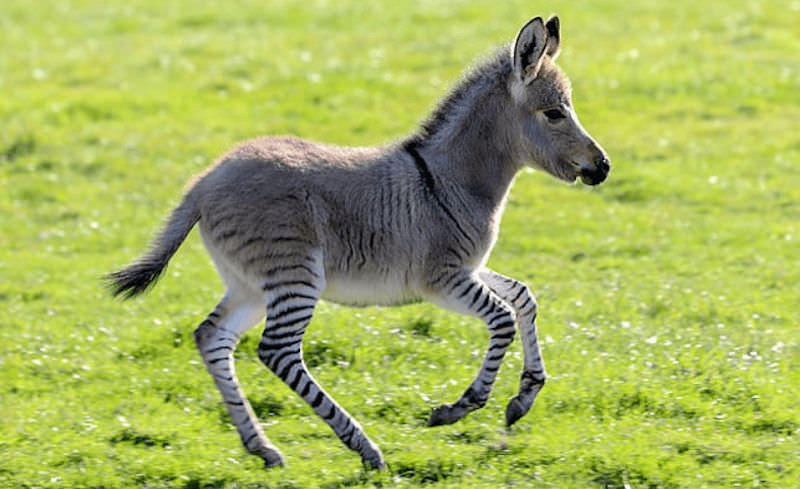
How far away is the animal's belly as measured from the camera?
952cm

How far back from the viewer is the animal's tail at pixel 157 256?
9133 mm

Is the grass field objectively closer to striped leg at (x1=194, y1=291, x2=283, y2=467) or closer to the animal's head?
striped leg at (x1=194, y1=291, x2=283, y2=467)

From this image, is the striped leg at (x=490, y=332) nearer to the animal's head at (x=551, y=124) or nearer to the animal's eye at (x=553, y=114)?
the animal's head at (x=551, y=124)

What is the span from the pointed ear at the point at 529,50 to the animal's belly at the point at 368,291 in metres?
1.83

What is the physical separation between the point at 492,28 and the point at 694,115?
20.7 ft

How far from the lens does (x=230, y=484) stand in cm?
874

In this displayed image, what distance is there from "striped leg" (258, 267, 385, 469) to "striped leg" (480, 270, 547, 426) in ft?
4.24

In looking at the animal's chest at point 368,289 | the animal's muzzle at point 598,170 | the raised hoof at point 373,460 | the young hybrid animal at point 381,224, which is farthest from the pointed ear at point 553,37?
the raised hoof at point 373,460

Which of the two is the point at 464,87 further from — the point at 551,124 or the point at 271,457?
the point at 271,457

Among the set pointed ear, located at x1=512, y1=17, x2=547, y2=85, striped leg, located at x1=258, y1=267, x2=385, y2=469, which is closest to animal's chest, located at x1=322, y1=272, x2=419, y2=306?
striped leg, located at x1=258, y1=267, x2=385, y2=469

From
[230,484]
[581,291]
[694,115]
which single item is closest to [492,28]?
[694,115]

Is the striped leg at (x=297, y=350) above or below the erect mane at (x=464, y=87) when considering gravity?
below

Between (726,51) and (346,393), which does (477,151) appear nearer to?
(346,393)

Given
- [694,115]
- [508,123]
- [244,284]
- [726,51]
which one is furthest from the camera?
[726,51]
